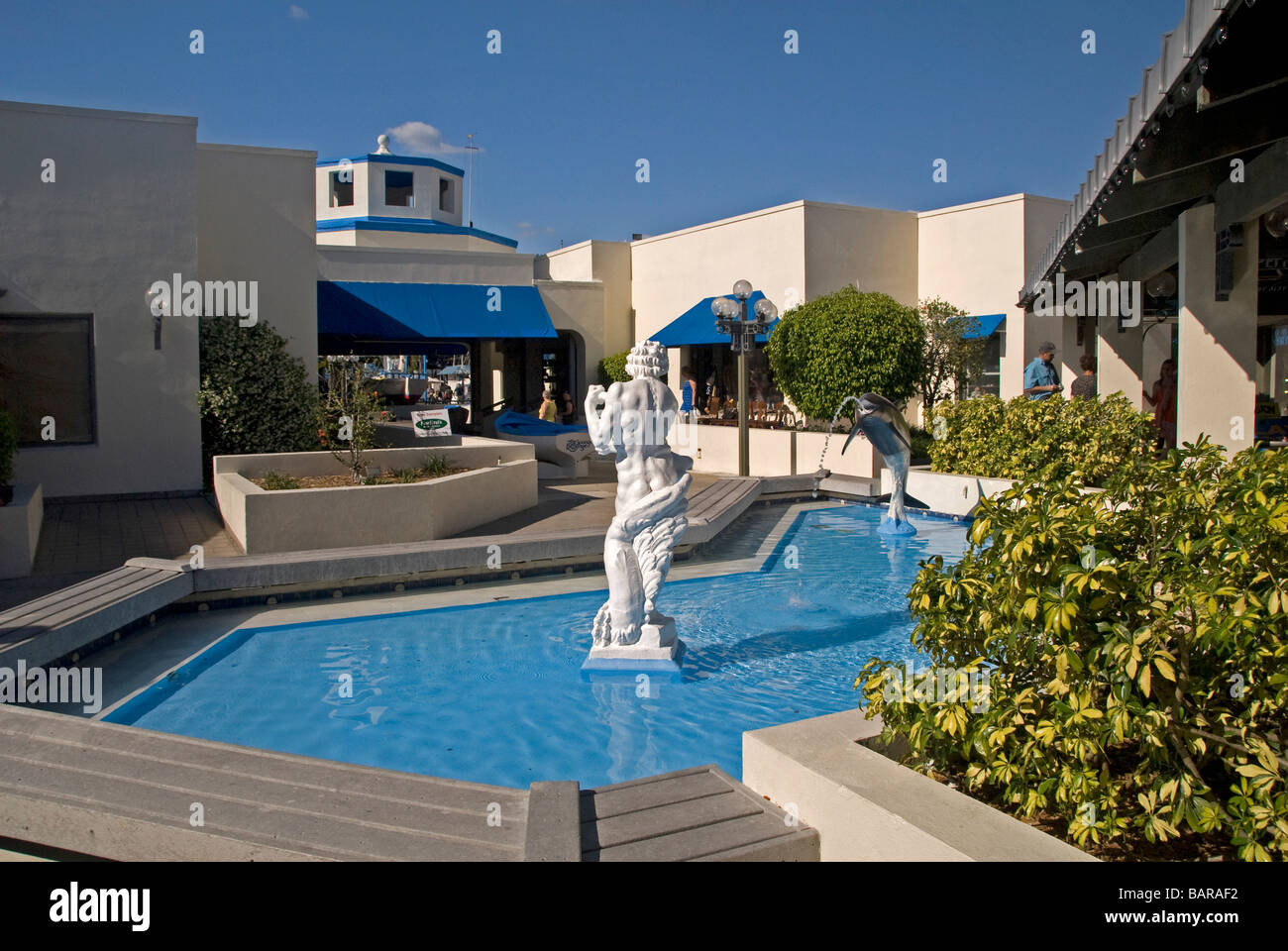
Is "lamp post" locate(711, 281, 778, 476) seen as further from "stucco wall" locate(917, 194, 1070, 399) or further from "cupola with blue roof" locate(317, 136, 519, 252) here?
"cupola with blue roof" locate(317, 136, 519, 252)

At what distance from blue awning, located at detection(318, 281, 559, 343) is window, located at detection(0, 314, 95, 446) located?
6.59 m

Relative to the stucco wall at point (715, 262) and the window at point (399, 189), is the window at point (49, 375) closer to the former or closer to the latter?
the stucco wall at point (715, 262)

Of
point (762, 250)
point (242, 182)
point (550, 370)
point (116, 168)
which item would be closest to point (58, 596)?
point (116, 168)

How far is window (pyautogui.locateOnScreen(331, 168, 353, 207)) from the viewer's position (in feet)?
88.8

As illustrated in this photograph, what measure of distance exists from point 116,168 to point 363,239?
12848 mm

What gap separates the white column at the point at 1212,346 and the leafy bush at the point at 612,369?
1510cm

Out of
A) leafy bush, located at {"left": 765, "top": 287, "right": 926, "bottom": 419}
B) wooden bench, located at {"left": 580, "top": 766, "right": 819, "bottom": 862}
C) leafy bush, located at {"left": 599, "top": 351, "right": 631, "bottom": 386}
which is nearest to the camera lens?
wooden bench, located at {"left": 580, "top": 766, "right": 819, "bottom": 862}

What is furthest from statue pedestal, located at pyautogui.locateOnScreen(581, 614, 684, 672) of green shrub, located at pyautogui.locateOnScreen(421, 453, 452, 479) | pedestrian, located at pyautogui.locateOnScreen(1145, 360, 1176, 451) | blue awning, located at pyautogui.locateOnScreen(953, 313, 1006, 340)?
blue awning, located at pyautogui.locateOnScreen(953, 313, 1006, 340)

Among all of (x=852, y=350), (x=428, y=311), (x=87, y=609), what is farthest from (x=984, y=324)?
(x=87, y=609)

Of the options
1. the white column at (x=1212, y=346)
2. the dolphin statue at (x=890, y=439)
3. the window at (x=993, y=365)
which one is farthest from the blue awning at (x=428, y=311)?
the white column at (x=1212, y=346)

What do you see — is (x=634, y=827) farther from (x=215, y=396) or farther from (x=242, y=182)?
(x=242, y=182)

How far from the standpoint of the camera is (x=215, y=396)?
1359 centimetres

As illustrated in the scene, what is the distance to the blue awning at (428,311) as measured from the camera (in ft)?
66.0
